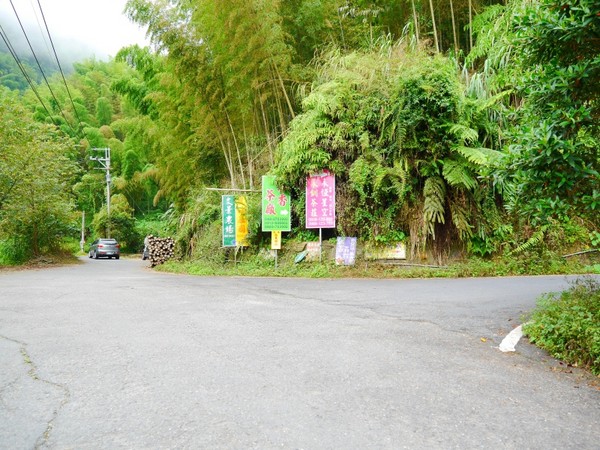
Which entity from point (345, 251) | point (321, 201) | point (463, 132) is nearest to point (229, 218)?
point (321, 201)

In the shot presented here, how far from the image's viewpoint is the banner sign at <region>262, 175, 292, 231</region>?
11166 millimetres

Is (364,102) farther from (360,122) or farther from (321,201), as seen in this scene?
(321,201)

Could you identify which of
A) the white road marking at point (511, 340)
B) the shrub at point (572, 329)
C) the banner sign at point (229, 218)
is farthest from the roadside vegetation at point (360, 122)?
the white road marking at point (511, 340)

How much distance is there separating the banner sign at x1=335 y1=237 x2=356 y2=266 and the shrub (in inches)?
246

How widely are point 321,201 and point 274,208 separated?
1.31 metres

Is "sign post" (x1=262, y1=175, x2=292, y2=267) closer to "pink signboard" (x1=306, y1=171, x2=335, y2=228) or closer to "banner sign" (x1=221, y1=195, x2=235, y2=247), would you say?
"pink signboard" (x1=306, y1=171, x2=335, y2=228)

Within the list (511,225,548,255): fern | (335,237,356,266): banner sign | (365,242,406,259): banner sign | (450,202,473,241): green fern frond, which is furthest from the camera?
(335,237,356,266): banner sign

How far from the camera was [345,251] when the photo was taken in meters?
10.7

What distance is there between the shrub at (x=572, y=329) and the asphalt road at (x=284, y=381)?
15 cm

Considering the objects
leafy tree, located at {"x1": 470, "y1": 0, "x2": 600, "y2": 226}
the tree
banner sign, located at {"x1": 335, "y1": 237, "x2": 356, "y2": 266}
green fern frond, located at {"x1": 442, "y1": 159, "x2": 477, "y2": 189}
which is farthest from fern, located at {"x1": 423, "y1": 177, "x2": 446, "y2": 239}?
the tree

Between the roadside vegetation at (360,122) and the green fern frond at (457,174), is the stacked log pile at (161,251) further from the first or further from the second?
the green fern frond at (457,174)

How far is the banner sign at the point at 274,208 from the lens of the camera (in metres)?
11.2

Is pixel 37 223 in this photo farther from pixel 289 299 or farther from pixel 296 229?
pixel 289 299

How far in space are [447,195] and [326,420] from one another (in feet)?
28.6
